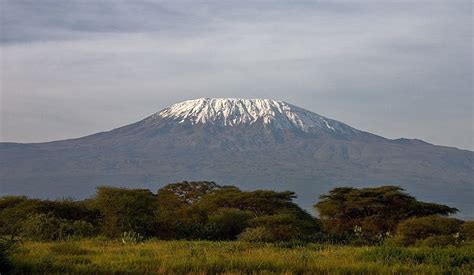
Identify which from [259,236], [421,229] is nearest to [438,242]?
[421,229]

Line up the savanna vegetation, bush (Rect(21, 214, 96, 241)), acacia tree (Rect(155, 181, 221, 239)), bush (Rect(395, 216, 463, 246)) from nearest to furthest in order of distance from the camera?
the savanna vegetation < bush (Rect(21, 214, 96, 241)) < acacia tree (Rect(155, 181, 221, 239)) < bush (Rect(395, 216, 463, 246))

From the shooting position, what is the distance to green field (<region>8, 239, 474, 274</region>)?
1227 cm

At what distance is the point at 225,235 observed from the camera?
25188 millimetres

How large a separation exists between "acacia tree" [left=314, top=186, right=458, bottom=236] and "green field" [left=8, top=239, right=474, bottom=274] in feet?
55.3

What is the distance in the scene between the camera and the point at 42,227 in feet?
68.8

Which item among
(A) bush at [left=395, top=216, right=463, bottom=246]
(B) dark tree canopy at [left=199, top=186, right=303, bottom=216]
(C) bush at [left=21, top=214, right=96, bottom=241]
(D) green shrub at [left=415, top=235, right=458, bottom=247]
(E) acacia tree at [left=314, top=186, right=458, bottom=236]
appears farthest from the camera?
(B) dark tree canopy at [left=199, top=186, right=303, bottom=216]

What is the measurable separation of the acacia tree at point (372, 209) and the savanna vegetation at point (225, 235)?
0.17 ft

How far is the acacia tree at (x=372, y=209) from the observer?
32.4 metres

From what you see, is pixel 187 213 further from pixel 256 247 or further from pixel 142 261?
pixel 142 261

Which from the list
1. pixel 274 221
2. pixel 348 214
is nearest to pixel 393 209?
pixel 348 214

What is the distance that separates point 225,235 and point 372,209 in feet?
36.4

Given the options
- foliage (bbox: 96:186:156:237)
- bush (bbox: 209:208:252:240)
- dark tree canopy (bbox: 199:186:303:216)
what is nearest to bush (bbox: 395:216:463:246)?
bush (bbox: 209:208:252:240)

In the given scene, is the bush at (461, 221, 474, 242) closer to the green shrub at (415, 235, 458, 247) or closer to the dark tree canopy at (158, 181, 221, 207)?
the green shrub at (415, 235, 458, 247)

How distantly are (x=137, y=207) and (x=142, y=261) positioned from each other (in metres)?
11.6
